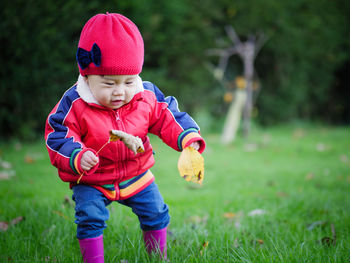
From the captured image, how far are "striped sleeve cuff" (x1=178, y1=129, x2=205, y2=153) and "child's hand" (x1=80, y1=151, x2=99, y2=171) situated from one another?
1.65 feet

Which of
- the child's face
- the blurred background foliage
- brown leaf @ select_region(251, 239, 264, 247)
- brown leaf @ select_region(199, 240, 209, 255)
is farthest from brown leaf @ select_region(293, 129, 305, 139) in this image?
the child's face

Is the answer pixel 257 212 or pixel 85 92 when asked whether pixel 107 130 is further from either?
pixel 257 212

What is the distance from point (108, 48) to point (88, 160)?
0.60 meters

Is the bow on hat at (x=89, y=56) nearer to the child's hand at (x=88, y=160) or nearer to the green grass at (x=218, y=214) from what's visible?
the child's hand at (x=88, y=160)

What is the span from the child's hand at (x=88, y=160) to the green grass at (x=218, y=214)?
24.6 inches

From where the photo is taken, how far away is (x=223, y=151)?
25.2ft

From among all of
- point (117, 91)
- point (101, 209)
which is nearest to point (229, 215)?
point (101, 209)

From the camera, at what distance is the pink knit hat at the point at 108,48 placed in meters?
1.74

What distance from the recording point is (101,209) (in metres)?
1.87

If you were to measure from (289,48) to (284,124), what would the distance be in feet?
9.39

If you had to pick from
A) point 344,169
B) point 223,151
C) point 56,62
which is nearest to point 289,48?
point 223,151

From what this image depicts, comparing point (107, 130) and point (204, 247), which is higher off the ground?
point (107, 130)

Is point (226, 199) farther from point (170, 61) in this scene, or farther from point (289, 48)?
point (289, 48)

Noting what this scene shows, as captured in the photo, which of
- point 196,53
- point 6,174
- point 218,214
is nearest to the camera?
point 218,214
